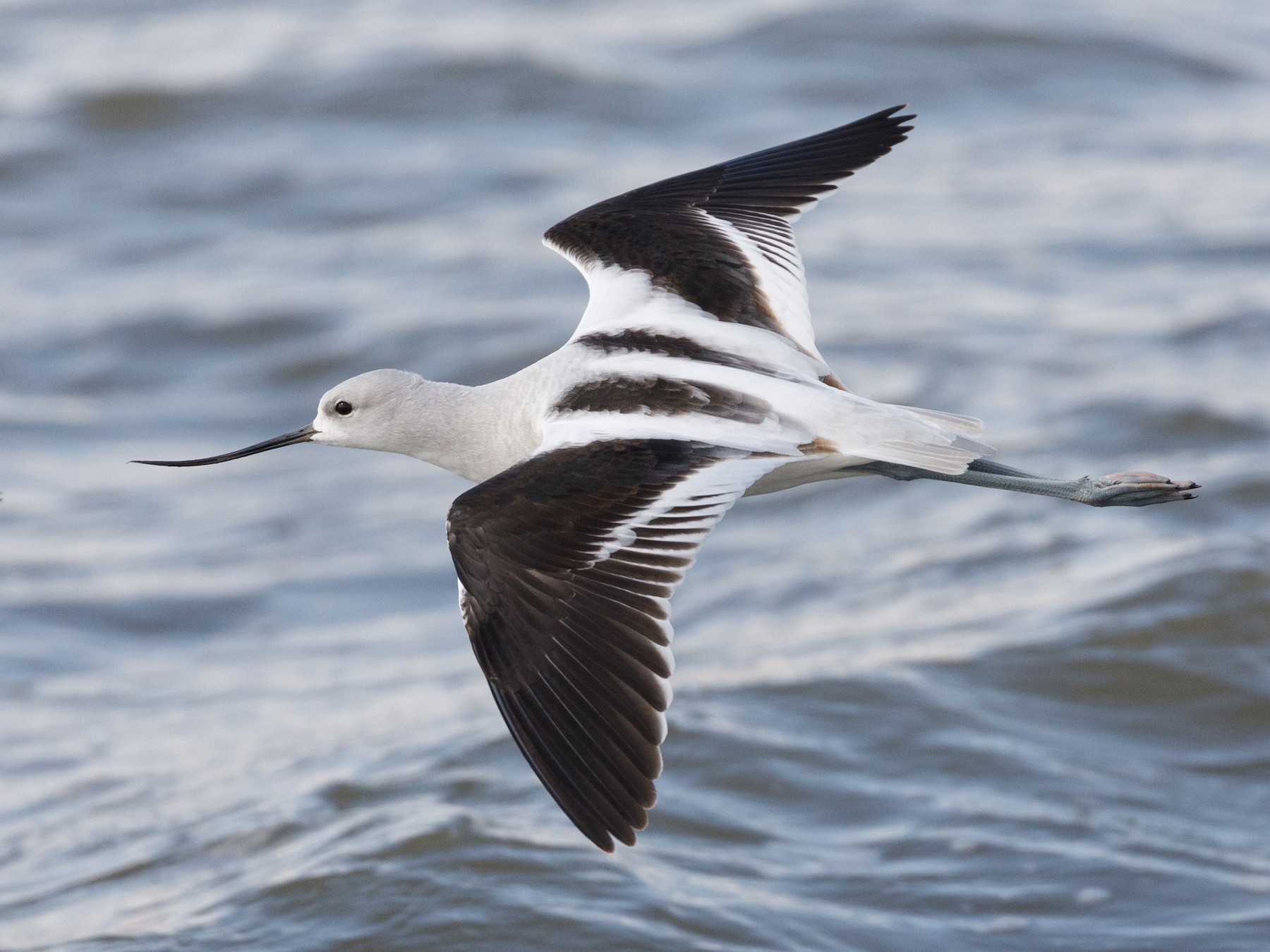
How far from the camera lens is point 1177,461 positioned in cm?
959

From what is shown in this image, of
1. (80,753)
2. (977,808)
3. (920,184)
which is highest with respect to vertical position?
(920,184)

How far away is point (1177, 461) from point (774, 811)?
3935 mm

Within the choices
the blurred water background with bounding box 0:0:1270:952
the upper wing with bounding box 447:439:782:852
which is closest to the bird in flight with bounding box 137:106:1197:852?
the upper wing with bounding box 447:439:782:852

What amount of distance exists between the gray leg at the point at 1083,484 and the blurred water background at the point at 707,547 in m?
1.47

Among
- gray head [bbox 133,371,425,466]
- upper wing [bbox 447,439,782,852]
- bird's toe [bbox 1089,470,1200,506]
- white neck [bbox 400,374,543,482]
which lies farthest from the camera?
bird's toe [bbox 1089,470,1200,506]

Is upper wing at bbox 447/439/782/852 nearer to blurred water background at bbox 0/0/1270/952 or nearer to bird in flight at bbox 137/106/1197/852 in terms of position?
bird in flight at bbox 137/106/1197/852

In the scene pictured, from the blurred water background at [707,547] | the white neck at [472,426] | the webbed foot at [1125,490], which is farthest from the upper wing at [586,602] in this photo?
the blurred water background at [707,547]

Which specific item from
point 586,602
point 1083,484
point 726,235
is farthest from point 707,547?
point 586,602

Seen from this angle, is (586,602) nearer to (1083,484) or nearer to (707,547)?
(1083,484)

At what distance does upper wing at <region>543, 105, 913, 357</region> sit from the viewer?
5559mm

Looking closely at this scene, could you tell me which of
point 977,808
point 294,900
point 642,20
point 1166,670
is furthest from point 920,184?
point 294,900

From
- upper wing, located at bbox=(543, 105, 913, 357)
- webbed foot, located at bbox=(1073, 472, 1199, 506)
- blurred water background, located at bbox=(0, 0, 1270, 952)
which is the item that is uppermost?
upper wing, located at bbox=(543, 105, 913, 357)

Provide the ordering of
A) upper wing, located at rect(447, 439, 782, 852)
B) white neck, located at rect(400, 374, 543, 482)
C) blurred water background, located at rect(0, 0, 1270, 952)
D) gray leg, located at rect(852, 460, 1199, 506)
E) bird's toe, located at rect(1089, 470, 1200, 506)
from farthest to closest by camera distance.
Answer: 1. blurred water background, located at rect(0, 0, 1270, 952)
2. bird's toe, located at rect(1089, 470, 1200, 506)
3. gray leg, located at rect(852, 460, 1199, 506)
4. white neck, located at rect(400, 374, 543, 482)
5. upper wing, located at rect(447, 439, 782, 852)

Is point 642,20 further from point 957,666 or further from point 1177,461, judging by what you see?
point 957,666
